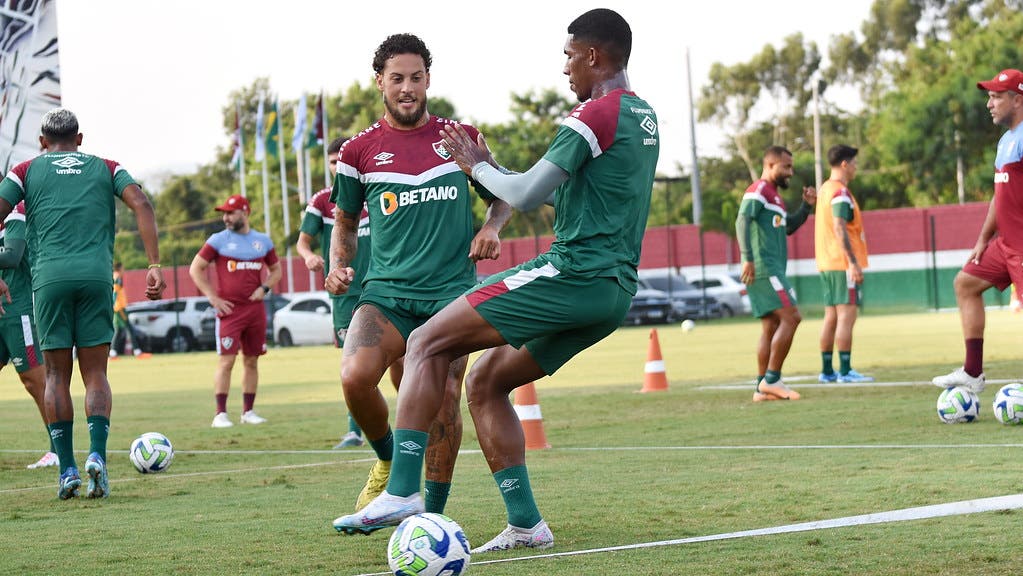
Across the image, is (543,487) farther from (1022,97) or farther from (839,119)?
(839,119)

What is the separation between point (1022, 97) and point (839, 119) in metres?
74.5

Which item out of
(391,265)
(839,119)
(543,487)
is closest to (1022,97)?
(543,487)

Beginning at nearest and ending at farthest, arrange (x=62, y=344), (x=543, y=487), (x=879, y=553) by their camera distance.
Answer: (x=879, y=553) → (x=543, y=487) → (x=62, y=344)

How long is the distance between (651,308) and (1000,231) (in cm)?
3085

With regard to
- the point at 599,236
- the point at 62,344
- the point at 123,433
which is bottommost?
the point at 123,433

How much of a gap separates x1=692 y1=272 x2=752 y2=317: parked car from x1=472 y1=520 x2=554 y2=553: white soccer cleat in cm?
3819

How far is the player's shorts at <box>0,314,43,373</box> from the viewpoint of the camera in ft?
33.7

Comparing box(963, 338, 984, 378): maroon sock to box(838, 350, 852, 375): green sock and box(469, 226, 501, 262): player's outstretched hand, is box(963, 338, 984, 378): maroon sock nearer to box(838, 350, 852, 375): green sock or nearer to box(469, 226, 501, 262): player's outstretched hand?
box(838, 350, 852, 375): green sock

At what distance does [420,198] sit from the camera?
672 cm

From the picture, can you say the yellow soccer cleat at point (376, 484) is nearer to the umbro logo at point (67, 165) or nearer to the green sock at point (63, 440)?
the green sock at point (63, 440)

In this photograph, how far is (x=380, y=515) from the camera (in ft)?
17.5

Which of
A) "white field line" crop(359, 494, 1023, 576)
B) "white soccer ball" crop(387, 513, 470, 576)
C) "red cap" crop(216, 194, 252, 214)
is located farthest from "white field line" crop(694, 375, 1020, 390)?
"white soccer ball" crop(387, 513, 470, 576)

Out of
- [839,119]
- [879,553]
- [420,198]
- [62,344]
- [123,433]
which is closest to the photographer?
[879,553]

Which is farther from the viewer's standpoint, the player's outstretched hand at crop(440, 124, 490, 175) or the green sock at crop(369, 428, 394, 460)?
the green sock at crop(369, 428, 394, 460)
